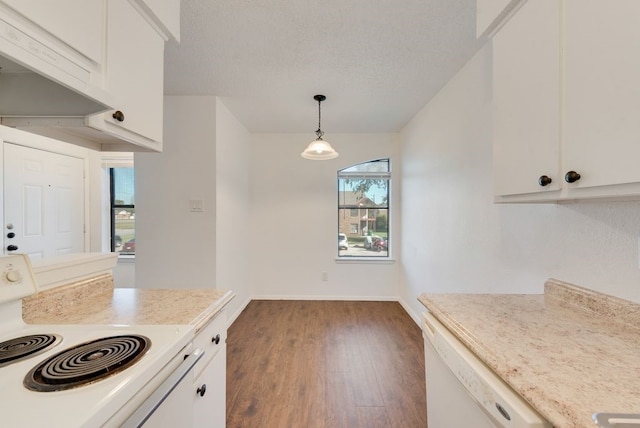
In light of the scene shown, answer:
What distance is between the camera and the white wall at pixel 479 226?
44.8 inches

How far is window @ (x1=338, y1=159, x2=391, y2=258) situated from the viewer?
4.34 metres

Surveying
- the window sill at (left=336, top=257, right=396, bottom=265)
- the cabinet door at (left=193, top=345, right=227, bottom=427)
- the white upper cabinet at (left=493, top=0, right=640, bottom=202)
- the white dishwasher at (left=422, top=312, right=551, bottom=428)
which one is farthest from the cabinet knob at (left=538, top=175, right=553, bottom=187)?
the window sill at (left=336, top=257, right=396, bottom=265)

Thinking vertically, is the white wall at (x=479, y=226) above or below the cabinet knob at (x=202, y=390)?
above

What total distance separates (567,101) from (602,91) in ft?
0.37

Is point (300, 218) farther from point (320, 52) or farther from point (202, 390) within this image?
point (202, 390)

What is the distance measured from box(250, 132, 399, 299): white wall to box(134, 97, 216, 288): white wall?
54.4 inches

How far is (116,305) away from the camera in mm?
1271

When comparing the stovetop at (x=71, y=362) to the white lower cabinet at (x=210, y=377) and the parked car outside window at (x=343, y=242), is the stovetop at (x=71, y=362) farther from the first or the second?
the parked car outside window at (x=343, y=242)

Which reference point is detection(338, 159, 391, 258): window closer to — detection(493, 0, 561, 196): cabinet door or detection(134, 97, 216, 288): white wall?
detection(134, 97, 216, 288): white wall

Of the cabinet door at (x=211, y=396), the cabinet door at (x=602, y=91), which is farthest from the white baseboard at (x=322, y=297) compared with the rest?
the cabinet door at (x=602, y=91)

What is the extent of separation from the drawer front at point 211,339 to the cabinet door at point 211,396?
29 mm

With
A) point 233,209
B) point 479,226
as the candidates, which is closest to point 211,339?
point 479,226

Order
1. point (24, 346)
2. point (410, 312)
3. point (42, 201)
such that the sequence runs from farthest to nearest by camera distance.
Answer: point (410, 312), point (42, 201), point (24, 346)

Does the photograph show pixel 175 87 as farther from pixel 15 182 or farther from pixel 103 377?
pixel 103 377
